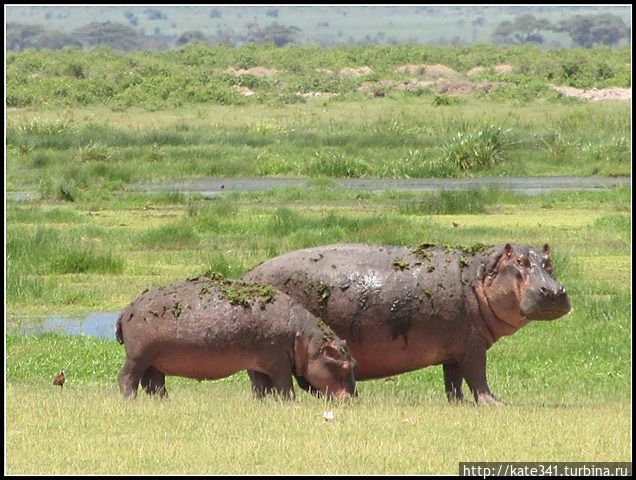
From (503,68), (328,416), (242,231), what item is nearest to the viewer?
(328,416)

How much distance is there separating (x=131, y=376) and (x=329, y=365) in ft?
4.14

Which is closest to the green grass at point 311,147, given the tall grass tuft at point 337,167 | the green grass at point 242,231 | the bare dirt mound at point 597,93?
the tall grass tuft at point 337,167

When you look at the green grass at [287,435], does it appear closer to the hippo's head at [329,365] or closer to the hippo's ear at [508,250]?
the hippo's head at [329,365]

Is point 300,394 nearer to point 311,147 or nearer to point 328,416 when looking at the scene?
point 328,416

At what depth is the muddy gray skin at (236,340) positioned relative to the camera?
9.34 metres

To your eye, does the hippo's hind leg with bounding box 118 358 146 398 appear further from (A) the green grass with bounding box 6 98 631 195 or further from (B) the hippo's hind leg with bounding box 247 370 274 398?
(A) the green grass with bounding box 6 98 631 195

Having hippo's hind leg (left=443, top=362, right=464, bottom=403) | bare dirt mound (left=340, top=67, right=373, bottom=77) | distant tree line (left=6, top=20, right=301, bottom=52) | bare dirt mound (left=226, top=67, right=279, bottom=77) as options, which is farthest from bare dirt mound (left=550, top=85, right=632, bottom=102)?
distant tree line (left=6, top=20, right=301, bottom=52)

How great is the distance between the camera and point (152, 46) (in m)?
136

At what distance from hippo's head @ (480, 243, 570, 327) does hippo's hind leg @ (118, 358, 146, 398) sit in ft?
7.53

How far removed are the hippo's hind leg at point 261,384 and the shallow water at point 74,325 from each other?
482 cm

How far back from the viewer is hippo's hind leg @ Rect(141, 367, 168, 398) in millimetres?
9656

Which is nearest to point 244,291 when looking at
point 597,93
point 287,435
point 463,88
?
point 287,435

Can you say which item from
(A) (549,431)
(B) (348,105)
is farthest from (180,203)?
(B) (348,105)

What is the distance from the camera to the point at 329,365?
9.38 meters
